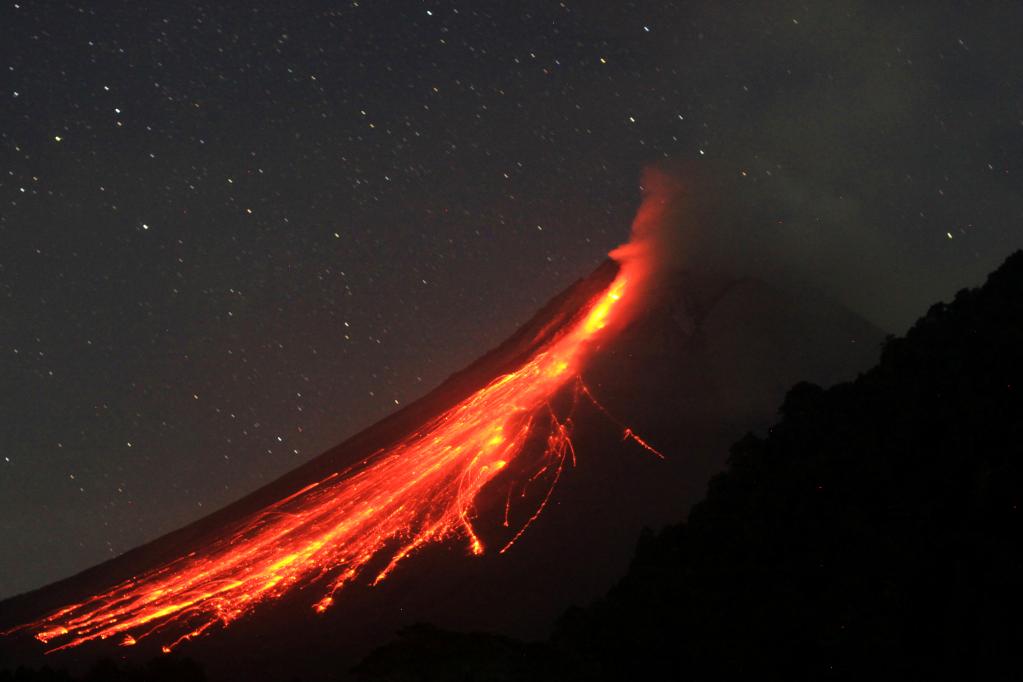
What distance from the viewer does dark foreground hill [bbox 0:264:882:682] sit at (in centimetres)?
2266

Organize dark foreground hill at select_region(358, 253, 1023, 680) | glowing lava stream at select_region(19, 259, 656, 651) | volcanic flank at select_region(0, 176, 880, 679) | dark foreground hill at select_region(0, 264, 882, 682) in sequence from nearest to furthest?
1. dark foreground hill at select_region(358, 253, 1023, 680)
2. dark foreground hill at select_region(0, 264, 882, 682)
3. volcanic flank at select_region(0, 176, 880, 679)
4. glowing lava stream at select_region(19, 259, 656, 651)

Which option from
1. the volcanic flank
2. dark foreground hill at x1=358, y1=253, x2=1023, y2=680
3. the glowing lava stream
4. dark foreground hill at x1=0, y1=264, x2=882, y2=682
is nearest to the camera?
dark foreground hill at x1=358, y1=253, x2=1023, y2=680

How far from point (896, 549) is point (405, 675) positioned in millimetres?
9065

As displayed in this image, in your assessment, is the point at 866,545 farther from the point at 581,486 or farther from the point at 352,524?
the point at 352,524

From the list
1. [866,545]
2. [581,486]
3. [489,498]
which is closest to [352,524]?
[489,498]

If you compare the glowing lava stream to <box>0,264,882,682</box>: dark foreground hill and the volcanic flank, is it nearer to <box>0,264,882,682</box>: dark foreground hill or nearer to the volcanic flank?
the volcanic flank

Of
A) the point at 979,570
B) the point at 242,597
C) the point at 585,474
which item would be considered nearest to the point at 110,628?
the point at 242,597

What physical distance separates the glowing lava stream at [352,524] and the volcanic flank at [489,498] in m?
0.09

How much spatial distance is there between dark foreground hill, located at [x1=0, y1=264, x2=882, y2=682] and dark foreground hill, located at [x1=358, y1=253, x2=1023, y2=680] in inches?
227

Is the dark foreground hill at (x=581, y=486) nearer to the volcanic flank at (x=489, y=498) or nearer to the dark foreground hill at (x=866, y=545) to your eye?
the volcanic flank at (x=489, y=498)

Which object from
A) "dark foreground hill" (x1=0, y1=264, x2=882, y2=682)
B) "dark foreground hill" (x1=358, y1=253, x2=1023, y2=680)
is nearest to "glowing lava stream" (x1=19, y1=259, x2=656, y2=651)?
"dark foreground hill" (x1=0, y1=264, x2=882, y2=682)

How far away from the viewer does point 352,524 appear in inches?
1168

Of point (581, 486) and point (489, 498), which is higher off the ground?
point (489, 498)

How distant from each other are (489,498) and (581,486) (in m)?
2.67
